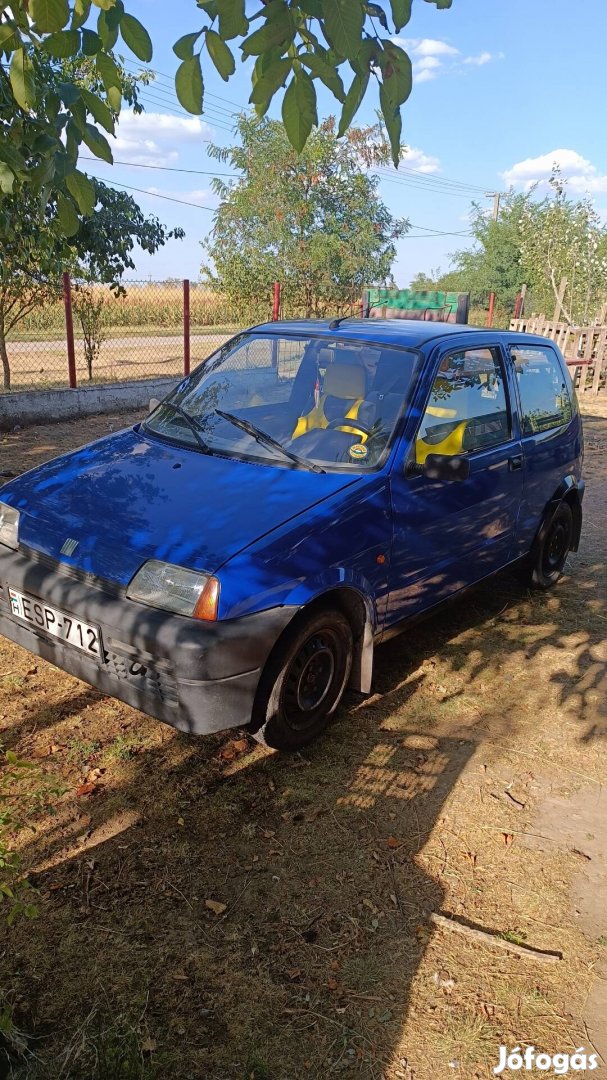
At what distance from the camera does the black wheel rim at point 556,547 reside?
5.30 metres

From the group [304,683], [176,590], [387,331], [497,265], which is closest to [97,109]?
[176,590]

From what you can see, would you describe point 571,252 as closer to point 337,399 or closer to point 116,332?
point 116,332

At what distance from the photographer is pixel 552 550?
17.7 ft

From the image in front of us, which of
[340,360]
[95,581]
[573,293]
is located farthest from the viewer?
[573,293]

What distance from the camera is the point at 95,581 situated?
290cm

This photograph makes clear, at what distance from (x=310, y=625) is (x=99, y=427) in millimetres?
7784

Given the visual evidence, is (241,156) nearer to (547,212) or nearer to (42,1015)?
(547,212)

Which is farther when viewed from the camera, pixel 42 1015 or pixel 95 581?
pixel 95 581

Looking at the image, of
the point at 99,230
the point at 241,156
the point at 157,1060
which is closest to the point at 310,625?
the point at 157,1060

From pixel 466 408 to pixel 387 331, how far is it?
0.61 meters

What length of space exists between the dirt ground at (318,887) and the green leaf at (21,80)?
2.29 m

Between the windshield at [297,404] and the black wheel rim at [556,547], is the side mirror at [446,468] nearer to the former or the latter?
the windshield at [297,404]

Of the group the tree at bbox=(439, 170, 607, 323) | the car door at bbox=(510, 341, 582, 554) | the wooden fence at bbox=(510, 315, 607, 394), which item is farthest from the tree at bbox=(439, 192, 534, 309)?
the car door at bbox=(510, 341, 582, 554)

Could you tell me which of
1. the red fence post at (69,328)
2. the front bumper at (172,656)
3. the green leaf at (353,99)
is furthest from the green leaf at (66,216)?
the red fence post at (69,328)
